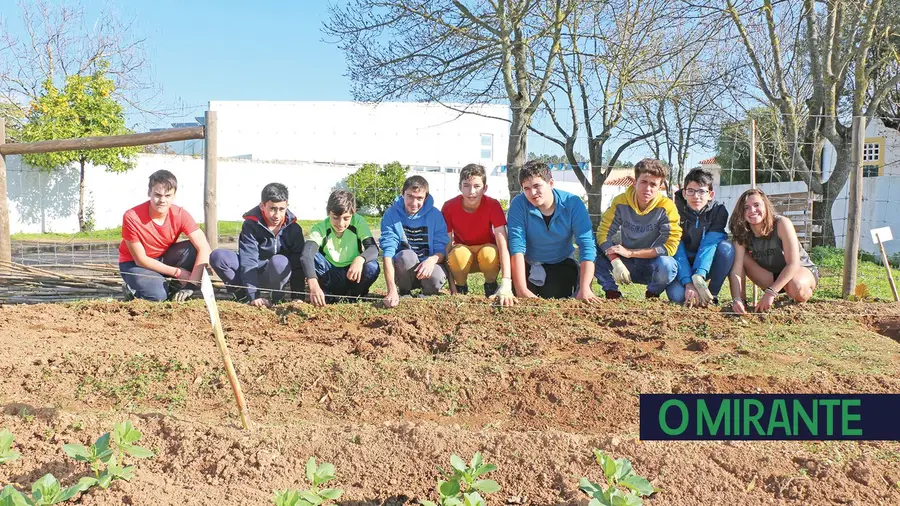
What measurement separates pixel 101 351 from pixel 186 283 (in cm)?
170

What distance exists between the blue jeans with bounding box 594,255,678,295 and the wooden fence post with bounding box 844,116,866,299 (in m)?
2.03

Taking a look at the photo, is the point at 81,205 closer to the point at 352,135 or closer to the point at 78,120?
the point at 78,120

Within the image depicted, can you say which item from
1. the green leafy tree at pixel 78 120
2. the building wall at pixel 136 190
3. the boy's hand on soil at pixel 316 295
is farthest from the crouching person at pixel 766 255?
the green leafy tree at pixel 78 120

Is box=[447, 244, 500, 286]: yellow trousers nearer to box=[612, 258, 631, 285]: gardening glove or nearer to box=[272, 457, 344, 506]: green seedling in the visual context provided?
box=[612, 258, 631, 285]: gardening glove

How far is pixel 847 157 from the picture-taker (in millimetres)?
10523

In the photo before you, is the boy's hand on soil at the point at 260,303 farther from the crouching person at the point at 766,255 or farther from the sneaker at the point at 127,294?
the crouching person at the point at 766,255

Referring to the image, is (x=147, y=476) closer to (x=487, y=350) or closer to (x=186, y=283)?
(x=487, y=350)

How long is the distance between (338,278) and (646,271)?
2382mm

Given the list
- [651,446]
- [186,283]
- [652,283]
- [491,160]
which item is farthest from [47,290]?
[491,160]

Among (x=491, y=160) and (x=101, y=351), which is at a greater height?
(x=491, y=160)

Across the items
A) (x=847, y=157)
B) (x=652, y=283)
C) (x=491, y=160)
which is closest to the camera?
(x=652, y=283)

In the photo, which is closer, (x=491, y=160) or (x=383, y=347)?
(x=383, y=347)

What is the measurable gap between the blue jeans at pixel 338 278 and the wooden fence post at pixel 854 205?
4.16 metres

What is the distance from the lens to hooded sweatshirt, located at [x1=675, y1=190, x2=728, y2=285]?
4.94 meters
